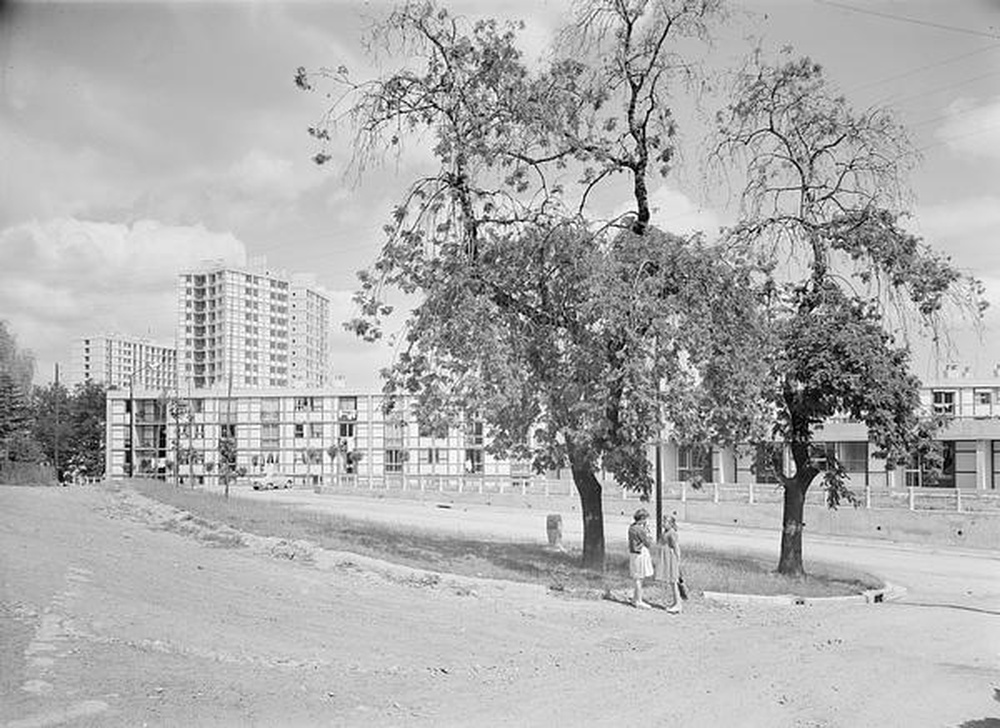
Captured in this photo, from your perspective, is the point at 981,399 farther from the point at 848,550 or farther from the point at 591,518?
the point at 591,518

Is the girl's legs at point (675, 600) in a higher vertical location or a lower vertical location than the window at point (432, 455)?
higher

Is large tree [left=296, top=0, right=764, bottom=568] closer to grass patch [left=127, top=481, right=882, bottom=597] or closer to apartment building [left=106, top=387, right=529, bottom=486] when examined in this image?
grass patch [left=127, top=481, right=882, bottom=597]

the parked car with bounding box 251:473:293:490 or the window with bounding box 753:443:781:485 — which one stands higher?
the window with bounding box 753:443:781:485

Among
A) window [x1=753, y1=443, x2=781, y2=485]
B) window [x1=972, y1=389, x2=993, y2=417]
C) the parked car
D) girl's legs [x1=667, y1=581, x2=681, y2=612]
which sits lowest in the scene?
the parked car

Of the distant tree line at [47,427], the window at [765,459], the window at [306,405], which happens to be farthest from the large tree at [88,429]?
the window at [765,459]

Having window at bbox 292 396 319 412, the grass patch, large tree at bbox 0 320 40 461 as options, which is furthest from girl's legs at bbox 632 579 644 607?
window at bbox 292 396 319 412

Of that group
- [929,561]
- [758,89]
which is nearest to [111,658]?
[758,89]

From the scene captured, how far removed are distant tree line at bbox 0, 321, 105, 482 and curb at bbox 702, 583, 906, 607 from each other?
22.9 metres

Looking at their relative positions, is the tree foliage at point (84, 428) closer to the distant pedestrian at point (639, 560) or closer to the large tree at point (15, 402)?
the large tree at point (15, 402)

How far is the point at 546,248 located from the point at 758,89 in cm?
602

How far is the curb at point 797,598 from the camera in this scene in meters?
16.8

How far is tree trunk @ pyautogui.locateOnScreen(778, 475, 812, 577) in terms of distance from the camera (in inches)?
814

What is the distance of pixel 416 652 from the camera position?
1070cm

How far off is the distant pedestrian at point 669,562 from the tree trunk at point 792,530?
5636 millimetres
